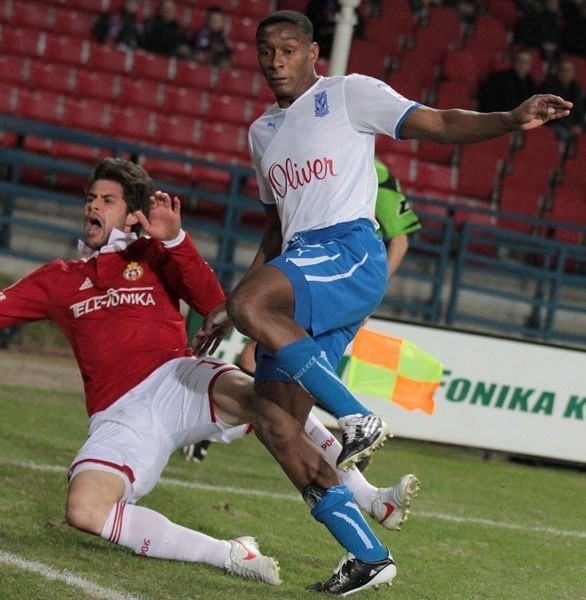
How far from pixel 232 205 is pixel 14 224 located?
2.13 metres

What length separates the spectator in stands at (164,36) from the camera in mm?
14859

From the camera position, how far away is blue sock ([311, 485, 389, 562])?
14.5 ft

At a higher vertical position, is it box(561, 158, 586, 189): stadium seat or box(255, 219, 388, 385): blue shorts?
box(561, 158, 586, 189): stadium seat

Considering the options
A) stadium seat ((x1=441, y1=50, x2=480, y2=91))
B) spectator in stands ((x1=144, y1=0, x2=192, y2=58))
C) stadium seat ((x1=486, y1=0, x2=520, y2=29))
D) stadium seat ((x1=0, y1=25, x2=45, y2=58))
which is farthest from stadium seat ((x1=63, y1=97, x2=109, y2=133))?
stadium seat ((x1=486, y1=0, x2=520, y2=29))

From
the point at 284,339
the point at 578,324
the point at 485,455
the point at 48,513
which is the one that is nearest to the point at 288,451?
the point at 284,339

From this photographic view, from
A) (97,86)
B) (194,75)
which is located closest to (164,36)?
(194,75)

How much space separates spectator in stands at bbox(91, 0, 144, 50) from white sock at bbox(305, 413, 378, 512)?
414 inches

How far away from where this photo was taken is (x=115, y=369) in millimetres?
5160

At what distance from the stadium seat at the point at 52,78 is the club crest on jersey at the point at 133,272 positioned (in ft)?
30.8

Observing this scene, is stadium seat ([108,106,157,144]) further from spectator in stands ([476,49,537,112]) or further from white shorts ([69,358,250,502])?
white shorts ([69,358,250,502])

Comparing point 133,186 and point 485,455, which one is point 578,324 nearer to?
point 485,455

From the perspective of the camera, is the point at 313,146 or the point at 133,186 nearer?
the point at 313,146

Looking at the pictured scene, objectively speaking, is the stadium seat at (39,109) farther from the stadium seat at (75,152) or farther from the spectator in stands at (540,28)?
the spectator in stands at (540,28)

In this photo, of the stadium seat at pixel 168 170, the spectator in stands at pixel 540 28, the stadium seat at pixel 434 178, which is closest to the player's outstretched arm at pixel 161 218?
the stadium seat at pixel 168 170
